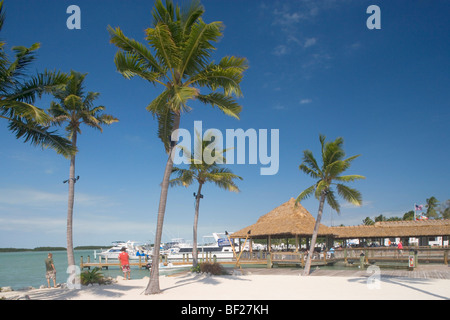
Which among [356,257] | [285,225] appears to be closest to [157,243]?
[285,225]

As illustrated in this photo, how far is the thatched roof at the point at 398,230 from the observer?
3353 centimetres

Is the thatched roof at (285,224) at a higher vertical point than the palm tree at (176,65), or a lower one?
lower

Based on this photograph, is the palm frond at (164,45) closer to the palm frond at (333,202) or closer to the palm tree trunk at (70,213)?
the palm tree trunk at (70,213)

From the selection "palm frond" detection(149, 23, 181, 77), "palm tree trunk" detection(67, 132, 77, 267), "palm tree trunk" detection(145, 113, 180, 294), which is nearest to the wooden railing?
"palm tree trunk" detection(67, 132, 77, 267)

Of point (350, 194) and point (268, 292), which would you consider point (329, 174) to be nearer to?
point (350, 194)

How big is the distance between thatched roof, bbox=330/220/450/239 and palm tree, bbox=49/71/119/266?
27758 mm

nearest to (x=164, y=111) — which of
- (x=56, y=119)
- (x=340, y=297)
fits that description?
(x=56, y=119)

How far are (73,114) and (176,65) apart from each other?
749 cm

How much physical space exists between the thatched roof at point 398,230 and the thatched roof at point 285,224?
3.76 metres

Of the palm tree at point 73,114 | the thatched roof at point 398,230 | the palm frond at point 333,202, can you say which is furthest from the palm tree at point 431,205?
the palm tree at point 73,114

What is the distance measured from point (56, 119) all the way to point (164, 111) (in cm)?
671

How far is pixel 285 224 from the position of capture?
31.9 meters

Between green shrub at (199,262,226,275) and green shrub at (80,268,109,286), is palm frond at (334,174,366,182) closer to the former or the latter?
green shrub at (199,262,226,275)
